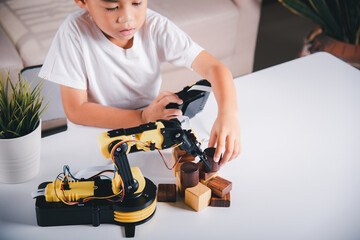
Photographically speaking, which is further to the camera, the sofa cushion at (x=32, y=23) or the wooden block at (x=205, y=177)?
the sofa cushion at (x=32, y=23)

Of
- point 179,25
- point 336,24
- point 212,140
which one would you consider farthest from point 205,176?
point 336,24

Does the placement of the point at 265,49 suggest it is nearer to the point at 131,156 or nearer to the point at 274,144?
the point at 274,144

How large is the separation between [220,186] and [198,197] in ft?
0.21

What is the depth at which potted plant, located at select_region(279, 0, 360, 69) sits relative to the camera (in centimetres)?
202

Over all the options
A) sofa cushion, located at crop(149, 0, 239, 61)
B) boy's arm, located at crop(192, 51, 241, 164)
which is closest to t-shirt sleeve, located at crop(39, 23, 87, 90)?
boy's arm, located at crop(192, 51, 241, 164)

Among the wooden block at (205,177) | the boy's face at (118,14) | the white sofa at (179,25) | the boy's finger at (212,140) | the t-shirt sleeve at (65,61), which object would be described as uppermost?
the boy's face at (118,14)

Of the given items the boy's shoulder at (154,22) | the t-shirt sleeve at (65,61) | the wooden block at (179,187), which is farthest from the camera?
the boy's shoulder at (154,22)

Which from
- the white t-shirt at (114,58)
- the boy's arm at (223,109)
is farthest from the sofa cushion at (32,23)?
the boy's arm at (223,109)

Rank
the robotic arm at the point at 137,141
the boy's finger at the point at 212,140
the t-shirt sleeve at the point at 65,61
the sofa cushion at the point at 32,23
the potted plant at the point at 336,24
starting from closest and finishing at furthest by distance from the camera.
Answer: the robotic arm at the point at 137,141, the boy's finger at the point at 212,140, the t-shirt sleeve at the point at 65,61, the sofa cushion at the point at 32,23, the potted plant at the point at 336,24

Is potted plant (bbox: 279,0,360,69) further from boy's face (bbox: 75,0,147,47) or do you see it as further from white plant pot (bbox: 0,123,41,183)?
white plant pot (bbox: 0,123,41,183)

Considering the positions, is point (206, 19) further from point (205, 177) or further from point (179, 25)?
point (205, 177)

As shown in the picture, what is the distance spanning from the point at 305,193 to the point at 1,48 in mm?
1480

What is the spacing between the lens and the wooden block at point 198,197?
0.81m

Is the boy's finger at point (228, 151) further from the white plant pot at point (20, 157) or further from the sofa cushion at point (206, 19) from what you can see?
the sofa cushion at point (206, 19)
